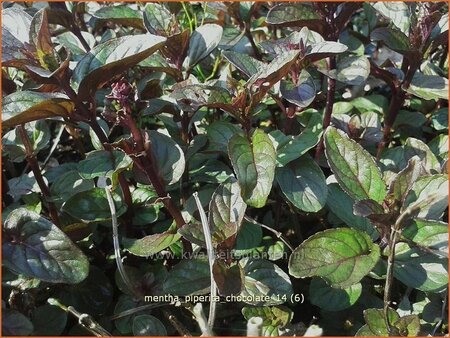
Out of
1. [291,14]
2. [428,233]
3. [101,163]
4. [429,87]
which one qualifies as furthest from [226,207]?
[429,87]

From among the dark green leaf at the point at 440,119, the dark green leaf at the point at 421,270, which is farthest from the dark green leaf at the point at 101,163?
the dark green leaf at the point at 440,119

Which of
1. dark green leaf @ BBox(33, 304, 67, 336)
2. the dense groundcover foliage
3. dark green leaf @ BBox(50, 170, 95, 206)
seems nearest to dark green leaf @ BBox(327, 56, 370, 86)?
the dense groundcover foliage

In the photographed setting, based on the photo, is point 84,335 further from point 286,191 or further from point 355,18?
point 355,18

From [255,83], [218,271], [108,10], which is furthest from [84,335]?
[108,10]

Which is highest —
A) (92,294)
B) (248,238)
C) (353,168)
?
(353,168)

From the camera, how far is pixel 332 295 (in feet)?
3.89

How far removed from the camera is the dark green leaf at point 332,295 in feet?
3.78

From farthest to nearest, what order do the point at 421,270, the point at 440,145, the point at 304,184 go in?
the point at 440,145 → the point at 304,184 → the point at 421,270

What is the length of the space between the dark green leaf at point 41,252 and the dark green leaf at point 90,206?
0.15 m

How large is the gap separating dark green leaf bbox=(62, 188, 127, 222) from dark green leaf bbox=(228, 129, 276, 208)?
11.4 inches

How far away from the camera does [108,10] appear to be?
1.46 metres

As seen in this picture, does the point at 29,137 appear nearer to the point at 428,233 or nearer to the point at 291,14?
the point at 291,14

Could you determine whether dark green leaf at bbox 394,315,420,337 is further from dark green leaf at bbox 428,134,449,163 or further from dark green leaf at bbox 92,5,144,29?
dark green leaf at bbox 92,5,144,29

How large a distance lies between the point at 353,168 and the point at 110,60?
0.50 meters
